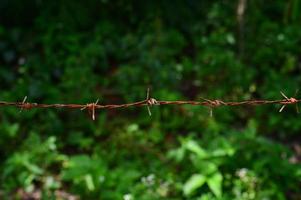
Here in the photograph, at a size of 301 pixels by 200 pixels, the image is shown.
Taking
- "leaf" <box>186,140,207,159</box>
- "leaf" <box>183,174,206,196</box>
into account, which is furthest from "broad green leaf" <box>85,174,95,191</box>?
"leaf" <box>186,140,207,159</box>

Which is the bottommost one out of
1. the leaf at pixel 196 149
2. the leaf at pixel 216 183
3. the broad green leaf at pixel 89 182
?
the leaf at pixel 216 183

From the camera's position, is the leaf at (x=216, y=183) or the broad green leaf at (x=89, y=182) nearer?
the leaf at (x=216, y=183)

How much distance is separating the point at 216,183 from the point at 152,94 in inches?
83.3

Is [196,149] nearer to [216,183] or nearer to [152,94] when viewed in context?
[216,183]

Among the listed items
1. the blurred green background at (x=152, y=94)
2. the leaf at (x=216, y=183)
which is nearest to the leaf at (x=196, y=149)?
the blurred green background at (x=152, y=94)

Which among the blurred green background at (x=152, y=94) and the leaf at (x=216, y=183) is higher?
the blurred green background at (x=152, y=94)

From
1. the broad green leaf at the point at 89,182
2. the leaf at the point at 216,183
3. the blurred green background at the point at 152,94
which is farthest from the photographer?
the blurred green background at the point at 152,94

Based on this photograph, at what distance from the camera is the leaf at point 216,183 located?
374 centimetres

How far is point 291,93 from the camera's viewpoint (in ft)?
18.1

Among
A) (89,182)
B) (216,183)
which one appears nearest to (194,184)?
(216,183)

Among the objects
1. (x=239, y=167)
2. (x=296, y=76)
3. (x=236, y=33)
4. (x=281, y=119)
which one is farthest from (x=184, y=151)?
(x=236, y=33)

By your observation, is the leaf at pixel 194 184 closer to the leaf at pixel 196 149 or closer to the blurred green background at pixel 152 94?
the blurred green background at pixel 152 94

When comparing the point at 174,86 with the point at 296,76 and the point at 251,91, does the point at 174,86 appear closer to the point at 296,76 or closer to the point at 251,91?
the point at 251,91

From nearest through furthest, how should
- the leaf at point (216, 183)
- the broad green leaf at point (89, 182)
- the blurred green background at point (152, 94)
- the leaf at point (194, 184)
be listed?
the leaf at point (216, 183), the leaf at point (194, 184), the broad green leaf at point (89, 182), the blurred green background at point (152, 94)
